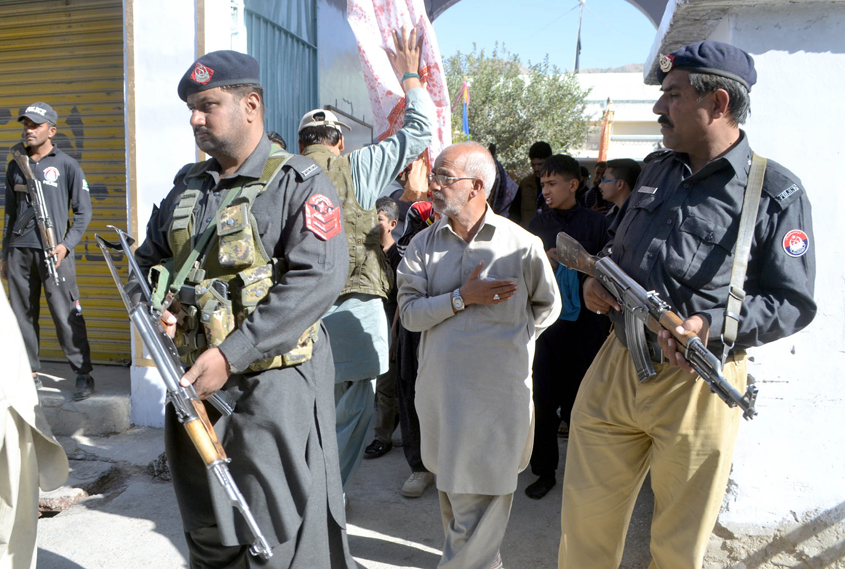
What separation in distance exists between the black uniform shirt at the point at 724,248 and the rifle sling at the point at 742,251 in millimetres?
31

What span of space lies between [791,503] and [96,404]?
4.29 metres

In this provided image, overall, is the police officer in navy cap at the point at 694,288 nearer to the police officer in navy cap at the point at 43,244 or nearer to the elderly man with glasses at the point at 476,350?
the elderly man with glasses at the point at 476,350

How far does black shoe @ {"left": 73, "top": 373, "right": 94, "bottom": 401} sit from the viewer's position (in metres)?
4.79

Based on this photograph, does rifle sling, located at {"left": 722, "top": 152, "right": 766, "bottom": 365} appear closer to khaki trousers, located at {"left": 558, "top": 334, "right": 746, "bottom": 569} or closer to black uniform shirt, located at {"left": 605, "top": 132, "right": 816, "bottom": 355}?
black uniform shirt, located at {"left": 605, "top": 132, "right": 816, "bottom": 355}

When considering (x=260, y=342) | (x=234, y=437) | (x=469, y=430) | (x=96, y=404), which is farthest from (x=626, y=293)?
(x=96, y=404)

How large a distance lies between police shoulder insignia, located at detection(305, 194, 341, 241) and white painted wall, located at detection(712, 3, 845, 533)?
181cm

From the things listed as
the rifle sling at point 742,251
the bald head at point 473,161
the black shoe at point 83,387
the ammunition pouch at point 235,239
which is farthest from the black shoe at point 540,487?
the black shoe at point 83,387

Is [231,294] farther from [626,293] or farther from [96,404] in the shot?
[96,404]

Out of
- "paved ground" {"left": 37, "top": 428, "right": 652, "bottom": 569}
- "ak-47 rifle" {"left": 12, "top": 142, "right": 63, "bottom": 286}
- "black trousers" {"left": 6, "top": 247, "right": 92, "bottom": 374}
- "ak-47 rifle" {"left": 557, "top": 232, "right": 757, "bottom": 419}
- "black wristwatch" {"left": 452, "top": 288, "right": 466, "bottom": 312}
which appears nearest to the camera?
"ak-47 rifle" {"left": 557, "top": 232, "right": 757, "bottom": 419}

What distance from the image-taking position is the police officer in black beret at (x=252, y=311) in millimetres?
2066

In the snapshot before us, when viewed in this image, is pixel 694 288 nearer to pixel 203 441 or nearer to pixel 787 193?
pixel 787 193

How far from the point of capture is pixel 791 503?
2918 mm

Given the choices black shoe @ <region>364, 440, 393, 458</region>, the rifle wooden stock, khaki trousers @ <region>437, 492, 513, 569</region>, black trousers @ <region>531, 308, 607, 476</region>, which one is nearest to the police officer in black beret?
the rifle wooden stock

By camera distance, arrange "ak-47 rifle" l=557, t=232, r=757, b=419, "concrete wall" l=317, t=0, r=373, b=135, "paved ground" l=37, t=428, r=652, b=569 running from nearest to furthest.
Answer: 1. "ak-47 rifle" l=557, t=232, r=757, b=419
2. "paved ground" l=37, t=428, r=652, b=569
3. "concrete wall" l=317, t=0, r=373, b=135
